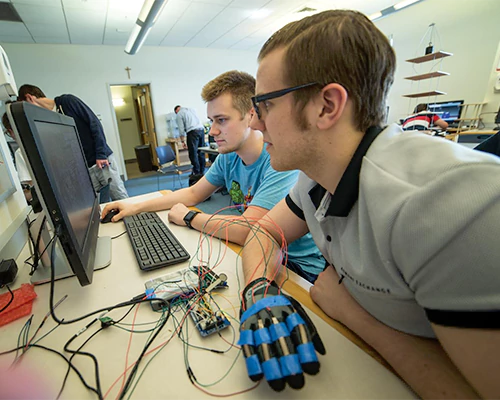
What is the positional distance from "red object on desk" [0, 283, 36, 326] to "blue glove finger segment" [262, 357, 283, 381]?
2.15 ft

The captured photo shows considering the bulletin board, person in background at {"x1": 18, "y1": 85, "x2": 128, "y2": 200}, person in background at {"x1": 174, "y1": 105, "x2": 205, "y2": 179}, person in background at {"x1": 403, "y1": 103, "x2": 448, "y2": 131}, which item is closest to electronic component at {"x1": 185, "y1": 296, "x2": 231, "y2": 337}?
the bulletin board

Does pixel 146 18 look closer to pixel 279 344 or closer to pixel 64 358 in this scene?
pixel 64 358

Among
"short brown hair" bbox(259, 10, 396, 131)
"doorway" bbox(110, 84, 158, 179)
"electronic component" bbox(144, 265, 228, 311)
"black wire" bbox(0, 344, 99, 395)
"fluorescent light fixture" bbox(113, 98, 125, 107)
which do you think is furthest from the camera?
"fluorescent light fixture" bbox(113, 98, 125, 107)

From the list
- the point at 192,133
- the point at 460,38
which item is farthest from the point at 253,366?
the point at 460,38

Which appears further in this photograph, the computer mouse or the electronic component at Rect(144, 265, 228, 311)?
the computer mouse

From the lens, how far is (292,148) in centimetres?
66

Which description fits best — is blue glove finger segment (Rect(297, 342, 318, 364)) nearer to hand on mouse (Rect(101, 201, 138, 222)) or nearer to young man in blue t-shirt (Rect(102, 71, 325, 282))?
young man in blue t-shirt (Rect(102, 71, 325, 282))

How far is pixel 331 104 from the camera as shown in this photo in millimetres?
593

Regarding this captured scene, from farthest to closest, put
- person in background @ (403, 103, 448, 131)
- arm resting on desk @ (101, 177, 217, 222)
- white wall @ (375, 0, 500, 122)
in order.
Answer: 1. white wall @ (375, 0, 500, 122)
2. person in background @ (403, 103, 448, 131)
3. arm resting on desk @ (101, 177, 217, 222)

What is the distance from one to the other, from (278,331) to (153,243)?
68 centimetres

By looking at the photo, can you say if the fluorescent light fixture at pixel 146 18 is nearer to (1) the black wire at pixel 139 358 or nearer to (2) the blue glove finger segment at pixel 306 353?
(1) the black wire at pixel 139 358

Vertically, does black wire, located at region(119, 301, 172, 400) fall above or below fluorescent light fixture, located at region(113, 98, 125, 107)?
below

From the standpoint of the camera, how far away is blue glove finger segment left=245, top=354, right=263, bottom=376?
41 cm

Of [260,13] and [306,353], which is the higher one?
[260,13]
